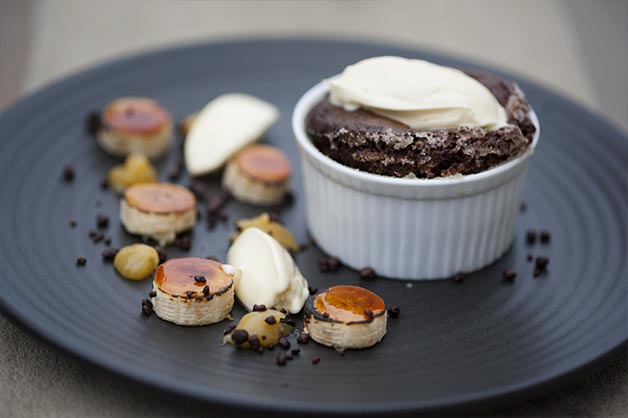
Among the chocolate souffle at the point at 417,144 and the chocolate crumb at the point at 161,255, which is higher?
the chocolate souffle at the point at 417,144

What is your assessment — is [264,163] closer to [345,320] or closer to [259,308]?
[259,308]

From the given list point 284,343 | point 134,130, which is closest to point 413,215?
point 284,343

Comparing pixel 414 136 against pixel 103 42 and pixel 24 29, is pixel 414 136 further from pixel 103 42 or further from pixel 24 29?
pixel 24 29

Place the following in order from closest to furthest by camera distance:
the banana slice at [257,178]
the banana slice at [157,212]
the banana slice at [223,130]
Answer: the banana slice at [157,212] → the banana slice at [257,178] → the banana slice at [223,130]

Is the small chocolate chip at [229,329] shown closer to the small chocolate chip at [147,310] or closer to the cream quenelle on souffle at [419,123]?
the small chocolate chip at [147,310]

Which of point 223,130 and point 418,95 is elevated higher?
point 418,95

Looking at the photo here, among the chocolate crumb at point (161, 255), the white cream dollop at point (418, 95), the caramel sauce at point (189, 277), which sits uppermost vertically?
the white cream dollop at point (418, 95)

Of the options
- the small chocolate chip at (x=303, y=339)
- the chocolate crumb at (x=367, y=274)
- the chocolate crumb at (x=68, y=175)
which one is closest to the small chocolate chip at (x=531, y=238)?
the chocolate crumb at (x=367, y=274)
